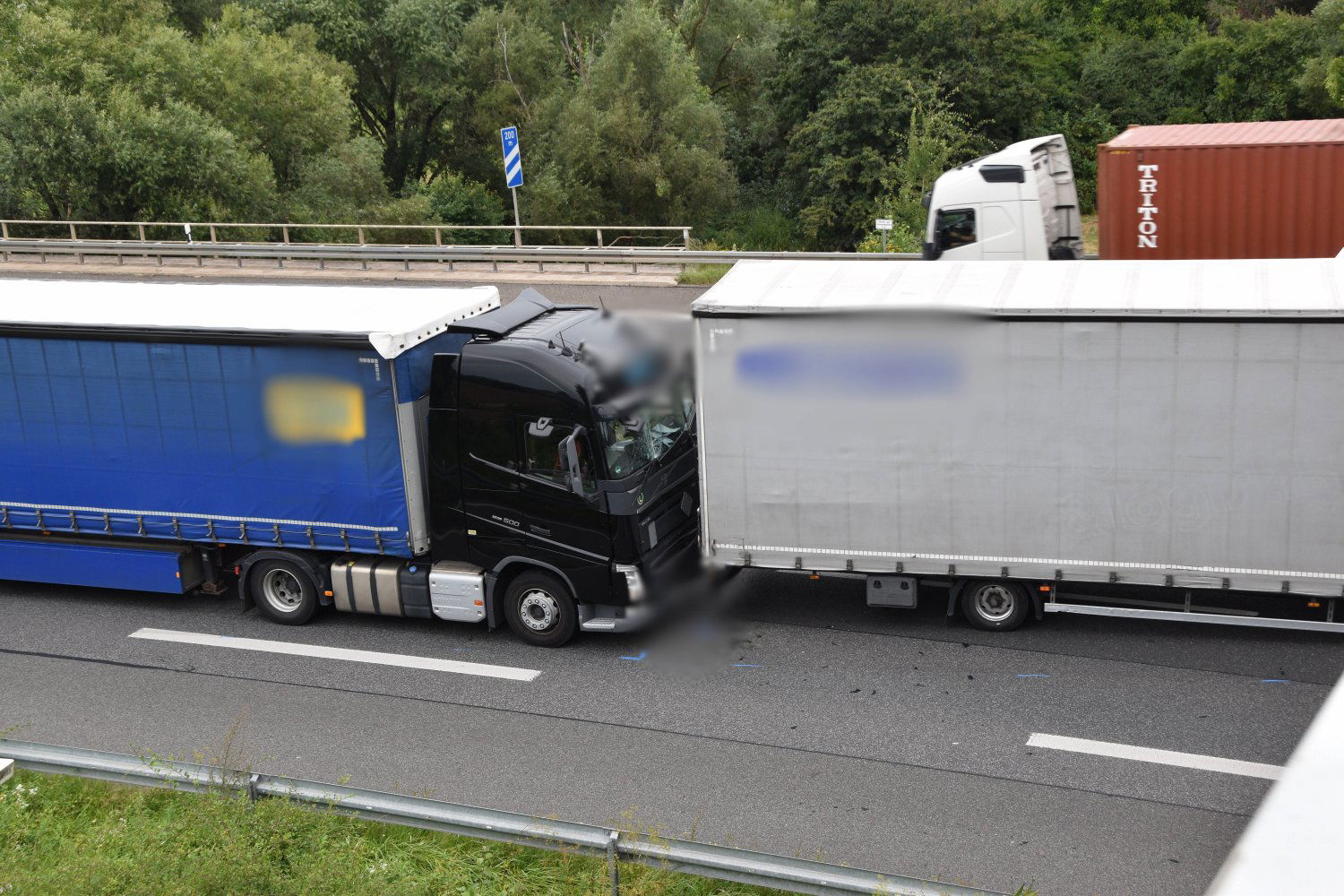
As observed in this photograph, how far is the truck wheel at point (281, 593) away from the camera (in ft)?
41.0

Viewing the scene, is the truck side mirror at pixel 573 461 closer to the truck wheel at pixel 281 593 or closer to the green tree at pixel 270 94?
the truck wheel at pixel 281 593

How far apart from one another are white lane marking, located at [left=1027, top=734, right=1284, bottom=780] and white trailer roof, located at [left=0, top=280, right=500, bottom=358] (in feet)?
21.3

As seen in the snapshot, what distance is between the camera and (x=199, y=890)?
7113mm

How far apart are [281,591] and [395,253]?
16518 mm

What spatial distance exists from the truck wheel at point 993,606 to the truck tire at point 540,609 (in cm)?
364

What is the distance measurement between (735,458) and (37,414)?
714 centimetres

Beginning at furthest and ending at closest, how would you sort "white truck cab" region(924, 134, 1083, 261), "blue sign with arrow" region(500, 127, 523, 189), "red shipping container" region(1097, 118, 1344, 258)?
1. "blue sign with arrow" region(500, 127, 523, 189)
2. "white truck cab" region(924, 134, 1083, 261)
3. "red shipping container" region(1097, 118, 1344, 258)

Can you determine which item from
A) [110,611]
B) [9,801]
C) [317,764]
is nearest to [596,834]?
[317,764]

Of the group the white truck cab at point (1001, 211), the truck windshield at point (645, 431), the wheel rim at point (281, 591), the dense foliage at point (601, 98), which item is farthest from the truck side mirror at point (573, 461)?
the dense foliage at point (601, 98)

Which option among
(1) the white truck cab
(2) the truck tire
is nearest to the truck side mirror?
(2) the truck tire

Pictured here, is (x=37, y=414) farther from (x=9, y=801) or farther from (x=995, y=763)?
(x=995, y=763)

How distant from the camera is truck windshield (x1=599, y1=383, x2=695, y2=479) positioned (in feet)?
37.0

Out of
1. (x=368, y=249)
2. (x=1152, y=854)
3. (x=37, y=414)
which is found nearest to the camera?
(x=1152, y=854)

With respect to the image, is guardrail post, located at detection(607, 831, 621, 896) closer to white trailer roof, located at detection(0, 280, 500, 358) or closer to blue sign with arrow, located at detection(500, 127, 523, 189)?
white trailer roof, located at detection(0, 280, 500, 358)
